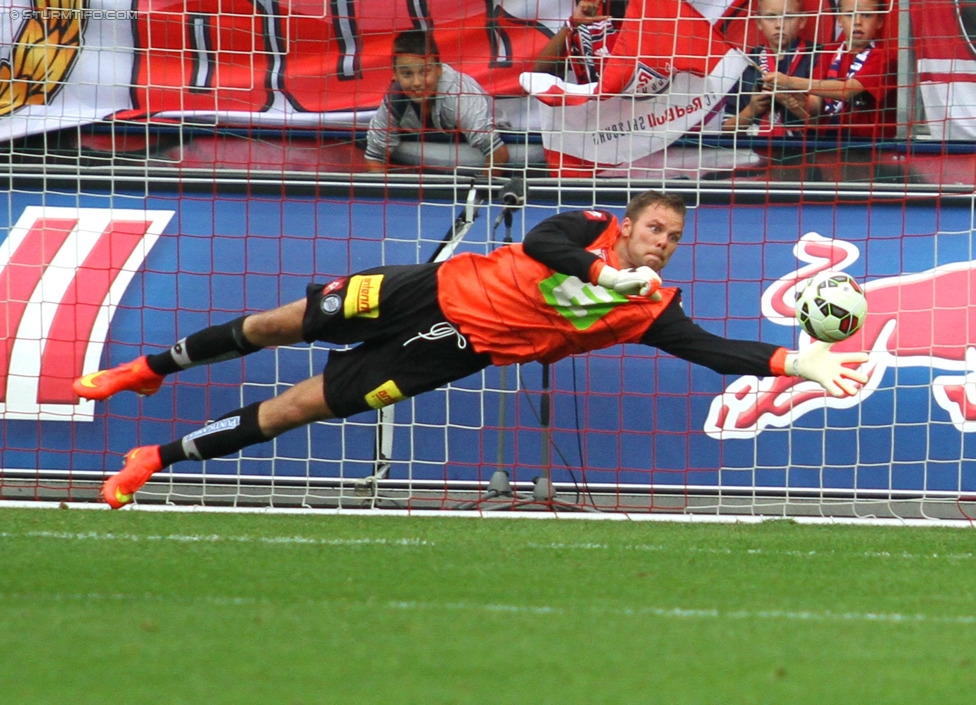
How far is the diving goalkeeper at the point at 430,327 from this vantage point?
654 cm

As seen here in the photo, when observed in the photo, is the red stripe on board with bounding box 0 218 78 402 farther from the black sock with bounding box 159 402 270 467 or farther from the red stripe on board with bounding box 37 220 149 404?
the black sock with bounding box 159 402 270 467

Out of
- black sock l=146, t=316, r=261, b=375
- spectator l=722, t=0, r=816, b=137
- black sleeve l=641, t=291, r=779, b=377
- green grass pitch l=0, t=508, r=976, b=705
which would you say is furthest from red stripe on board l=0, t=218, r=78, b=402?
spectator l=722, t=0, r=816, b=137

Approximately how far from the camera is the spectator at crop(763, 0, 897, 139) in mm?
8672

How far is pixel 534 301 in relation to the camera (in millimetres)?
6637

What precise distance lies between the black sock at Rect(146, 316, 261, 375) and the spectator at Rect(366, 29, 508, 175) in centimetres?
230

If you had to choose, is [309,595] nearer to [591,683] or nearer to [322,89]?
[591,683]

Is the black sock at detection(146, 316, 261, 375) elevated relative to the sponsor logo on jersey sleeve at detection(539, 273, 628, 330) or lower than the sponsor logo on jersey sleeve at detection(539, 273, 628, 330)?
lower

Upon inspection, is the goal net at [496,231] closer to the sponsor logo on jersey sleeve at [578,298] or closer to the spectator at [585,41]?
the spectator at [585,41]

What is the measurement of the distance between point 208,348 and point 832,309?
115 inches

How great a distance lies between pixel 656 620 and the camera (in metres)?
4.55

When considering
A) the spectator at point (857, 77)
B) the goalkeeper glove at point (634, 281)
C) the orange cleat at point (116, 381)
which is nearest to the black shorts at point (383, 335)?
the orange cleat at point (116, 381)

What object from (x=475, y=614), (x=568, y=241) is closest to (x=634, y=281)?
(x=568, y=241)

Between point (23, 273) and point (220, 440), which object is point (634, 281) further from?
point (23, 273)

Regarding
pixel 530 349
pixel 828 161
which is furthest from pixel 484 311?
pixel 828 161
